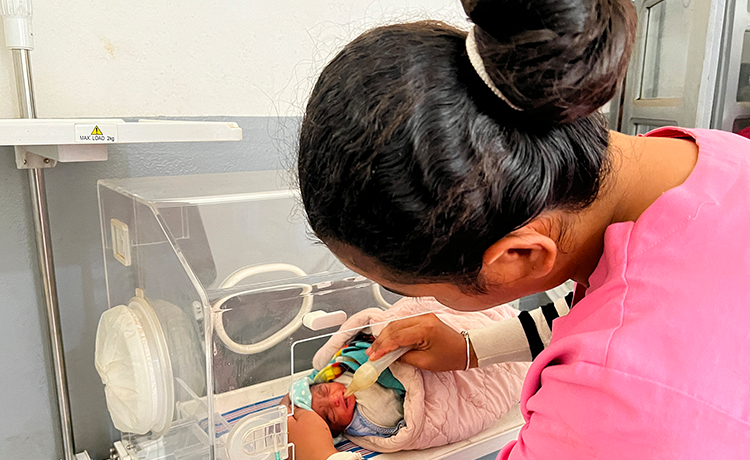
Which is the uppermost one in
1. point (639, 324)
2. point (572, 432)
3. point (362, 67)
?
point (362, 67)

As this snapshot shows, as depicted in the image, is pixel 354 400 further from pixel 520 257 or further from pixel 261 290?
pixel 520 257

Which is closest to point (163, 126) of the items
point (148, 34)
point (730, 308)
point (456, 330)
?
point (148, 34)

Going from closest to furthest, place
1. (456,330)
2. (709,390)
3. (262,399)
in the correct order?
1. (709,390)
2. (262,399)
3. (456,330)

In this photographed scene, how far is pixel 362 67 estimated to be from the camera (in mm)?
451

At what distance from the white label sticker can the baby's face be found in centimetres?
49

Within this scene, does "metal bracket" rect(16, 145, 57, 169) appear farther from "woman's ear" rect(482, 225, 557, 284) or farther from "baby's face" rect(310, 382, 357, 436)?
"woman's ear" rect(482, 225, 557, 284)

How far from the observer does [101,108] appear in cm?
102

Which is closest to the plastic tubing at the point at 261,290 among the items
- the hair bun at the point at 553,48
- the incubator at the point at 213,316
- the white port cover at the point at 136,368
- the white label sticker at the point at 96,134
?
the incubator at the point at 213,316

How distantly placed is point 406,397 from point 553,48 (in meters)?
0.69

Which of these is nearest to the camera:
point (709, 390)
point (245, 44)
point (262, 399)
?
point (709, 390)

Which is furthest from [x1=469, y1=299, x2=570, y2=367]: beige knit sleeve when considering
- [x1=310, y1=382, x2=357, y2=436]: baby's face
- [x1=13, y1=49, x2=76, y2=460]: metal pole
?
[x1=13, y1=49, x2=76, y2=460]: metal pole

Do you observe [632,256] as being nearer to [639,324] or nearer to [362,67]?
[639,324]

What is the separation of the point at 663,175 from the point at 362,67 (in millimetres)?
283

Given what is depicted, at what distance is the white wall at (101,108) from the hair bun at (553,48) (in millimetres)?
540
